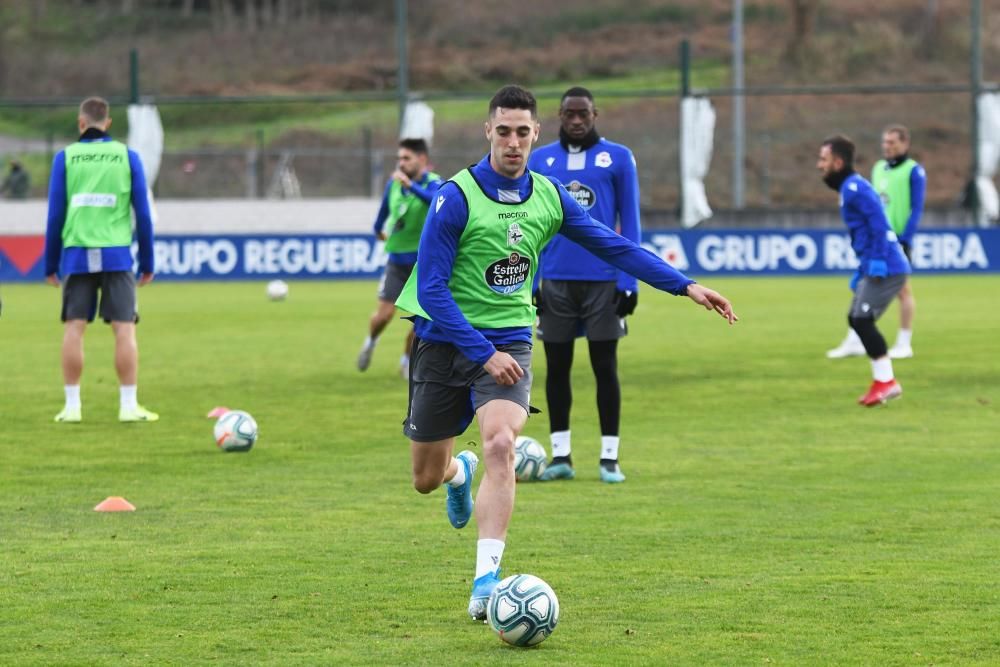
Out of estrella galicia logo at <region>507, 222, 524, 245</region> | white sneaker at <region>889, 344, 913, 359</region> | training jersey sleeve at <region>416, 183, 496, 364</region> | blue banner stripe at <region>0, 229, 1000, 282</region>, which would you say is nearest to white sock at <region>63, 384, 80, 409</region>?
training jersey sleeve at <region>416, 183, 496, 364</region>

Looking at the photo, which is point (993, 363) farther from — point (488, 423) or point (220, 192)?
point (220, 192)

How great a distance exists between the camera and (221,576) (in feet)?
24.3

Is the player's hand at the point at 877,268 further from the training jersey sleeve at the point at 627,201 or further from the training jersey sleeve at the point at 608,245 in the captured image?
the training jersey sleeve at the point at 608,245

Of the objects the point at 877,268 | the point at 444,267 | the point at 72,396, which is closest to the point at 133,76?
the point at 72,396

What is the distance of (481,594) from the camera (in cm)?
654

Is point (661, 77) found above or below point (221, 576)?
above

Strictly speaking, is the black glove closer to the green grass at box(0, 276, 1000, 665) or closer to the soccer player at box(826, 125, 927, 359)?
the green grass at box(0, 276, 1000, 665)

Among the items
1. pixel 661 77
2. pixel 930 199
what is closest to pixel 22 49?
pixel 661 77

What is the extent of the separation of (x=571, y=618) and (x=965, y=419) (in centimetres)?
687

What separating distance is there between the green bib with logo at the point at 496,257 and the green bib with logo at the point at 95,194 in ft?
19.9

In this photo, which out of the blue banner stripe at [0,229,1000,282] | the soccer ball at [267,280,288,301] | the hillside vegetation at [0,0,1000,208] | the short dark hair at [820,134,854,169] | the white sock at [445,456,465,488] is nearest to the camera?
the white sock at [445,456,465,488]

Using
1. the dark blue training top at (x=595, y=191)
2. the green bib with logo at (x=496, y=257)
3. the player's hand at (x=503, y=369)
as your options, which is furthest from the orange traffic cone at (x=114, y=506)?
the player's hand at (x=503, y=369)

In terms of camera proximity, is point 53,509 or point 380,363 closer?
point 53,509

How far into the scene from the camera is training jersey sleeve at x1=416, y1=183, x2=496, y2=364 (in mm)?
6648
